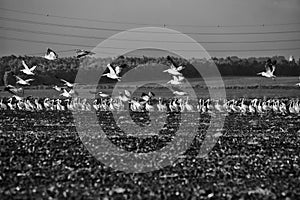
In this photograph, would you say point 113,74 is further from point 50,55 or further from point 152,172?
point 152,172

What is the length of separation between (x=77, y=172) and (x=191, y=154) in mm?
4483

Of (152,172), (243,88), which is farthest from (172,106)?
(152,172)

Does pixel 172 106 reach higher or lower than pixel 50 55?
lower

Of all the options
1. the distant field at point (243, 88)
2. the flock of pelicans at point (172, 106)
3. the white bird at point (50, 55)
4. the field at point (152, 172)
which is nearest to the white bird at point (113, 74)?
the white bird at point (50, 55)

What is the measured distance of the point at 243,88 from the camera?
219 feet

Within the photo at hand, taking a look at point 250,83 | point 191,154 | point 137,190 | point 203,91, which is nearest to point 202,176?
point 137,190

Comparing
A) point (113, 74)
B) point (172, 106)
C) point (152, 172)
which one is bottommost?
point (172, 106)

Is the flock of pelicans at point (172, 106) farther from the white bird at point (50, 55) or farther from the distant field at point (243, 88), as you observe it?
the distant field at point (243, 88)

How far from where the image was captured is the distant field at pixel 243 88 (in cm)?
6159

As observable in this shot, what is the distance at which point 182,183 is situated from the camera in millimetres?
11234

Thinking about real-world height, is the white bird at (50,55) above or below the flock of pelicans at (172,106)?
above

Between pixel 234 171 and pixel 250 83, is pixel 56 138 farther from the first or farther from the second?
pixel 250 83

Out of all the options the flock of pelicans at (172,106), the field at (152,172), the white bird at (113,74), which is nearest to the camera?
the field at (152,172)


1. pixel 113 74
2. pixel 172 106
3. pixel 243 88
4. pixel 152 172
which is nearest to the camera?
pixel 152 172
